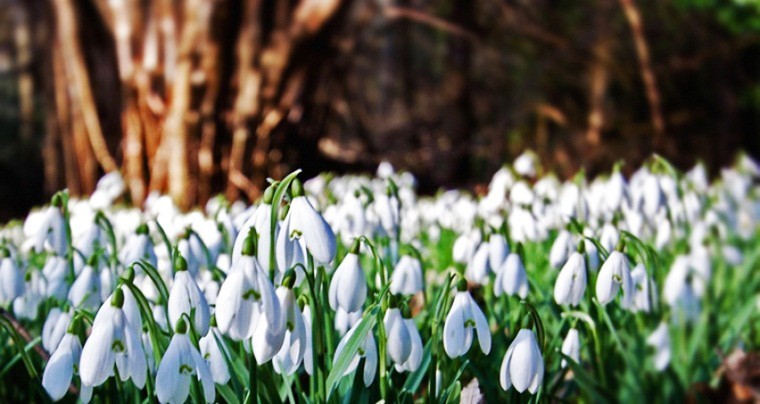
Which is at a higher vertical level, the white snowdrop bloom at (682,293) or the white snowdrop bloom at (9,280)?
the white snowdrop bloom at (9,280)

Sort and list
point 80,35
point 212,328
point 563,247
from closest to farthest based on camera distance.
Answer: point 212,328
point 563,247
point 80,35

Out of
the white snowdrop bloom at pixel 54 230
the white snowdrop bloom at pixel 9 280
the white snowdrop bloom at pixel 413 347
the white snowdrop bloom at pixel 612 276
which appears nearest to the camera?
the white snowdrop bloom at pixel 413 347

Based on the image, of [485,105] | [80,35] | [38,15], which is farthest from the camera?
[485,105]

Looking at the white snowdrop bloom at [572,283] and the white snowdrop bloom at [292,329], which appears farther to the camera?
the white snowdrop bloom at [572,283]

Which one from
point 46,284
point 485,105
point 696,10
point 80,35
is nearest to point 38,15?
point 80,35

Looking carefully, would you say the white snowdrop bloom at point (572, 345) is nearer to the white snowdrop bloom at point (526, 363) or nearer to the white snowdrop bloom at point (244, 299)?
the white snowdrop bloom at point (526, 363)

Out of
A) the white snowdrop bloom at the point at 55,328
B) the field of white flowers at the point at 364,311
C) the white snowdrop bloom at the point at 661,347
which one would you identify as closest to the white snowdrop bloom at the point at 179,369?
the field of white flowers at the point at 364,311

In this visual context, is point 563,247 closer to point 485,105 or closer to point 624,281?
point 624,281

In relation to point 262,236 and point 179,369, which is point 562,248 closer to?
point 262,236

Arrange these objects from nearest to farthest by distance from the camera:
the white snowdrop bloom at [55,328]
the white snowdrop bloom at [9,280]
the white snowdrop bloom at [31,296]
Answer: the white snowdrop bloom at [55,328] → the white snowdrop bloom at [9,280] → the white snowdrop bloom at [31,296]
